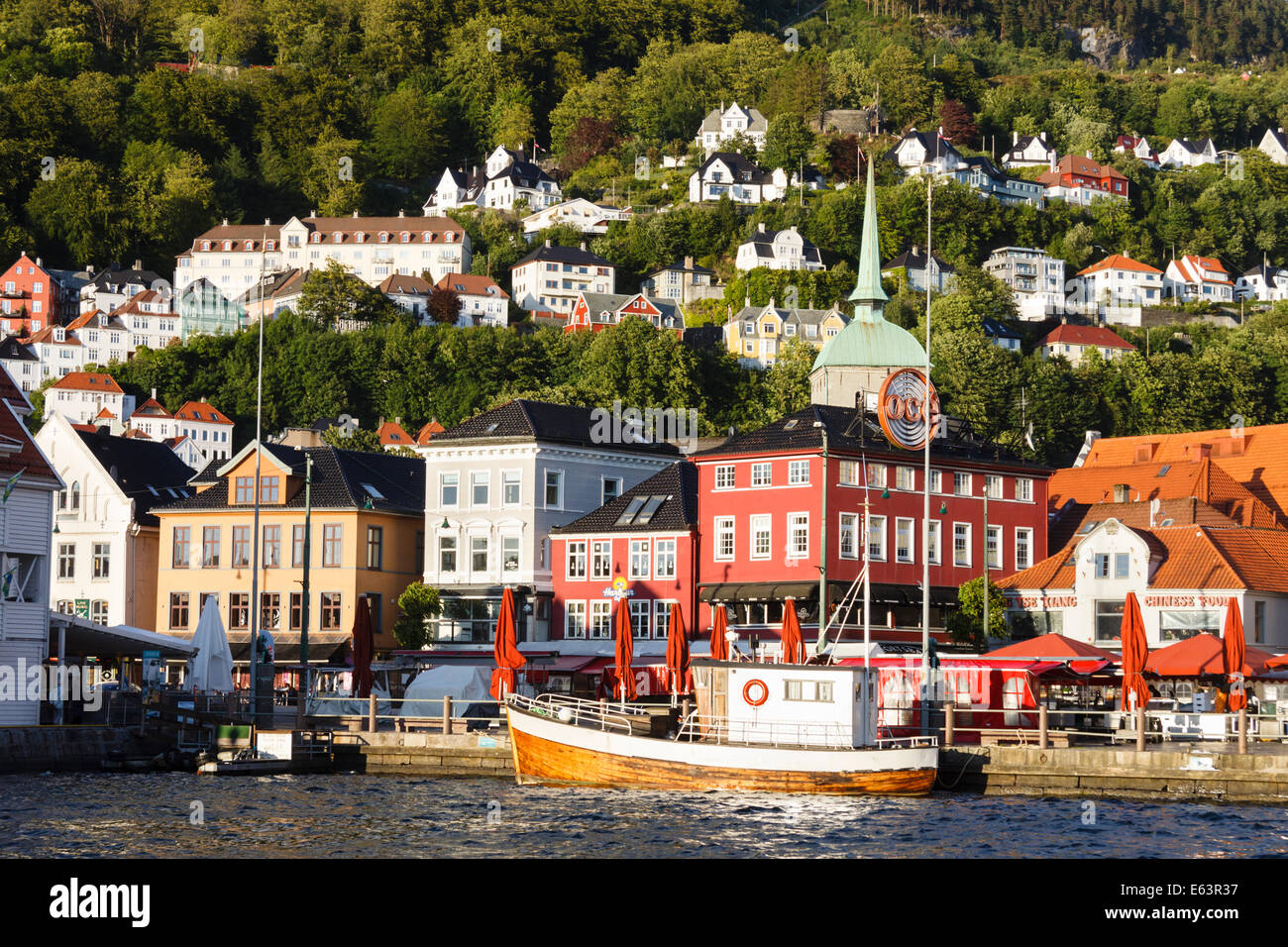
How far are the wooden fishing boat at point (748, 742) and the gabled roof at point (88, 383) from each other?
138348mm

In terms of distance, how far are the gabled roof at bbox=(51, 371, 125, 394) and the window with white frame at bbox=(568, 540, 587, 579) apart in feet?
374

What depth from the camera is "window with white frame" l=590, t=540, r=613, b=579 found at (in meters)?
68.3

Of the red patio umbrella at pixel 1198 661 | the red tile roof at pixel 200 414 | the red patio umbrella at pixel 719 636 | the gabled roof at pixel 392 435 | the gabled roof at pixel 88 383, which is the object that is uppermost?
the gabled roof at pixel 88 383

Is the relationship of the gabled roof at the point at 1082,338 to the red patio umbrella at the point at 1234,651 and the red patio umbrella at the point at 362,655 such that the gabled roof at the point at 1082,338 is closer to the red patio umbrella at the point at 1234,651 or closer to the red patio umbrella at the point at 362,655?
the red patio umbrella at the point at 362,655

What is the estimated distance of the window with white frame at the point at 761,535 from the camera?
6494 cm

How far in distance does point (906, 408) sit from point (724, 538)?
7.62 metres

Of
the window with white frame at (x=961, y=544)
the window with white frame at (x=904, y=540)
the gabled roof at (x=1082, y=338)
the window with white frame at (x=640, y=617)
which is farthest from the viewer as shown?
the gabled roof at (x=1082, y=338)

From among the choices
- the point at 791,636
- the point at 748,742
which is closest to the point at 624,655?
the point at 791,636

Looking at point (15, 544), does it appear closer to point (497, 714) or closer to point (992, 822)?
point (497, 714)

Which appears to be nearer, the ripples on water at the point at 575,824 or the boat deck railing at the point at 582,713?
the ripples on water at the point at 575,824

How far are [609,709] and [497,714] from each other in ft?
30.1

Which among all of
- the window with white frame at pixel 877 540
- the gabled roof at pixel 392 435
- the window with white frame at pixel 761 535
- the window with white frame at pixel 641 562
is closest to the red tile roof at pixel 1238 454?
the window with white frame at pixel 877 540

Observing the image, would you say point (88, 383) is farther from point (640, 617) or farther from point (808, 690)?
point (808, 690)
